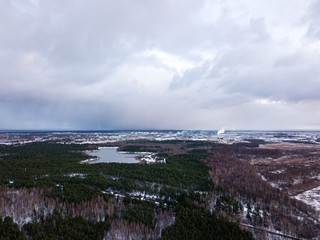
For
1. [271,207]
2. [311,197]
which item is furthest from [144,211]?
[311,197]

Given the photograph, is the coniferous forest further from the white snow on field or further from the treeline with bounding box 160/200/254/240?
the white snow on field

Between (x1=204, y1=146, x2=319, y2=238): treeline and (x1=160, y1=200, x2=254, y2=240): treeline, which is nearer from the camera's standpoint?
(x1=160, y1=200, x2=254, y2=240): treeline

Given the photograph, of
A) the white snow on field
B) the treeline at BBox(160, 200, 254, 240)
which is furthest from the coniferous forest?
the white snow on field

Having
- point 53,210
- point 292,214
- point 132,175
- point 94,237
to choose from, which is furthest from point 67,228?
point 292,214

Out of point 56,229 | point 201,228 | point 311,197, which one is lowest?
point 311,197

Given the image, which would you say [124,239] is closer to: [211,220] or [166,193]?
[211,220]

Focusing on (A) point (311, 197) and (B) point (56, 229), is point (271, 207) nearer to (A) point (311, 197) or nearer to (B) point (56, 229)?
(A) point (311, 197)

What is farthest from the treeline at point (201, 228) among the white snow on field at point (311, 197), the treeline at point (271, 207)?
the white snow on field at point (311, 197)

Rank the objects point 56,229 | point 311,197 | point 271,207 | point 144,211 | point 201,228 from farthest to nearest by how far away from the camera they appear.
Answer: point 311,197 < point 271,207 < point 144,211 < point 201,228 < point 56,229

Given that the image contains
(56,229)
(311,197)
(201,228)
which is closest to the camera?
(56,229)
